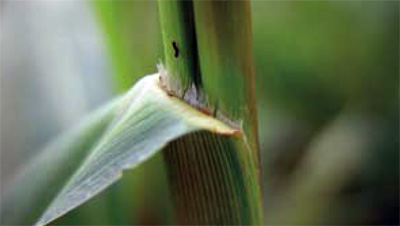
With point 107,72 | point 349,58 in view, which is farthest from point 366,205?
point 107,72

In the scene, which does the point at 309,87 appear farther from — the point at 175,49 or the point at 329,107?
the point at 175,49

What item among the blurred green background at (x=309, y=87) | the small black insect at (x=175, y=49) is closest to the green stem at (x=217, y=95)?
the small black insect at (x=175, y=49)

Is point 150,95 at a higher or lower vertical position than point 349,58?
higher

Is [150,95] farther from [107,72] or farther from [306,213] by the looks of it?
[306,213]

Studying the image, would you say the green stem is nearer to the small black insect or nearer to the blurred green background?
the small black insect

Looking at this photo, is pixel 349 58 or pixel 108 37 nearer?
pixel 108 37

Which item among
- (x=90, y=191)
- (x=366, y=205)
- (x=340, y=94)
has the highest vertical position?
(x=90, y=191)

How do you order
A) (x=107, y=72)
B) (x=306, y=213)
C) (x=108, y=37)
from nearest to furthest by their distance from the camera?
(x=108, y=37)
(x=107, y=72)
(x=306, y=213)

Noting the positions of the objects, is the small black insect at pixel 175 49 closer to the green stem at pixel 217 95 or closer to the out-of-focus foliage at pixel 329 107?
the green stem at pixel 217 95

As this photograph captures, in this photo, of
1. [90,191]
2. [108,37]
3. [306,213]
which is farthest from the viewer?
[306,213]
